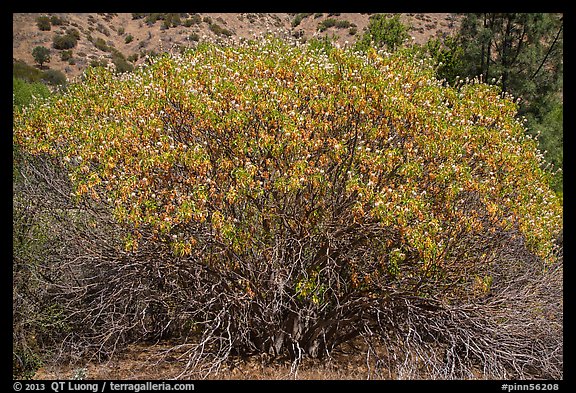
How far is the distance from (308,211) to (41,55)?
123 ft

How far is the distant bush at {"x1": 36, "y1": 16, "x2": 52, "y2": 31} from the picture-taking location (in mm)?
41713

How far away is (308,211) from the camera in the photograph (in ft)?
23.9

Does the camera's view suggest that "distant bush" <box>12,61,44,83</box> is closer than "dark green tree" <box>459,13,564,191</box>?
No

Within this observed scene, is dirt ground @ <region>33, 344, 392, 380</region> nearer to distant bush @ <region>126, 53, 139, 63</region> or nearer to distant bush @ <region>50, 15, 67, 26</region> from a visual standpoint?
distant bush @ <region>126, 53, 139, 63</region>

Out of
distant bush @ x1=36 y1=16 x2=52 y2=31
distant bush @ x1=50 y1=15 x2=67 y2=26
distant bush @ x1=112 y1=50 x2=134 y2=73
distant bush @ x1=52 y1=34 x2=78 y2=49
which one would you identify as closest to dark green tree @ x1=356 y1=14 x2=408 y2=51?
distant bush @ x1=112 y1=50 x2=134 y2=73

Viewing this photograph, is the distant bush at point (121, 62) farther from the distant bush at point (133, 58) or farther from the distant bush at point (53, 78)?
the distant bush at point (53, 78)

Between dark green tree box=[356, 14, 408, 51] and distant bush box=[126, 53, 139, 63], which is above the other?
dark green tree box=[356, 14, 408, 51]

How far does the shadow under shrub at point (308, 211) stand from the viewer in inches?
256

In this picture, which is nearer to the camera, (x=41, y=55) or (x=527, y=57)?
(x=527, y=57)

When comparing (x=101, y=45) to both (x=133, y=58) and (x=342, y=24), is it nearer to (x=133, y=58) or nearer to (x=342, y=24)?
(x=133, y=58)

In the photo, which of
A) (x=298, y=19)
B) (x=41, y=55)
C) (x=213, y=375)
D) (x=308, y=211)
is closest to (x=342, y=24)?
(x=298, y=19)

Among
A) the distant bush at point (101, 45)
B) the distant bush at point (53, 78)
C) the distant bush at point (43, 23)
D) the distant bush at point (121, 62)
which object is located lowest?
the distant bush at point (53, 78)

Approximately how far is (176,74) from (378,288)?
14.4ft

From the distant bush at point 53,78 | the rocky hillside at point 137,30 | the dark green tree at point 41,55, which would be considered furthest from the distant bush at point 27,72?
the rocky hillside at point 137,30
